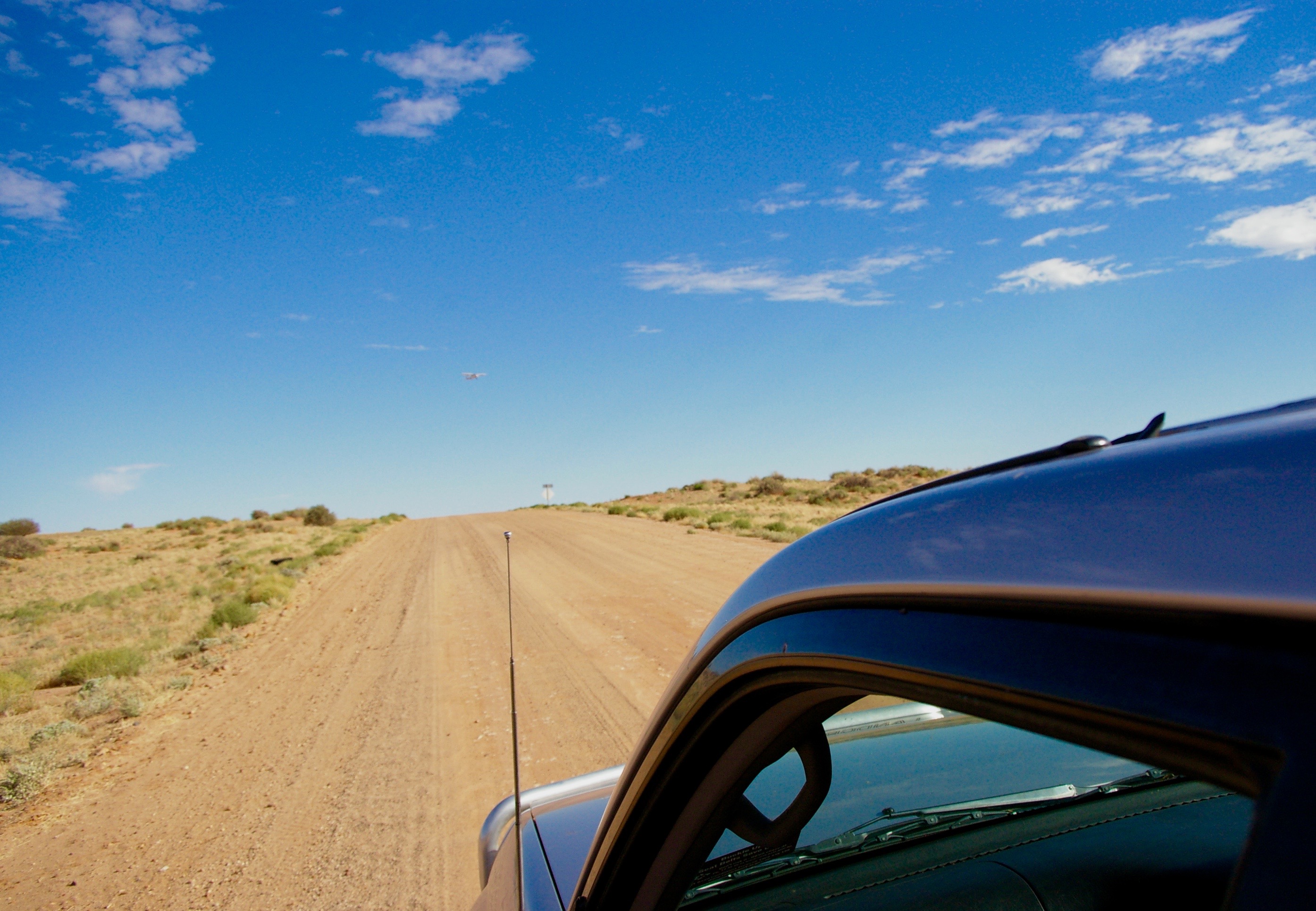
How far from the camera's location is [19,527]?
176 ft

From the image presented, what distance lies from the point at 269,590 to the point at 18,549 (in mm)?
34144

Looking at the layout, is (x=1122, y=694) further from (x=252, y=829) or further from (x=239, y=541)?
(x=239, y=541)

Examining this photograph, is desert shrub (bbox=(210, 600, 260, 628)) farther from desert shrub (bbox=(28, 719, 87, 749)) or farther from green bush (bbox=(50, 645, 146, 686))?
desert shrub (bbox=(28, 719, 87, 749))

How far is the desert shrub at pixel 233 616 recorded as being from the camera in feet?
44.2

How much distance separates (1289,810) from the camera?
1.52 feet

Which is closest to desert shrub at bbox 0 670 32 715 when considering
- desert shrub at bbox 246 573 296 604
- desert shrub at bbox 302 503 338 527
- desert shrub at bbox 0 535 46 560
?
desert shrub at bbox 246 573 296 604

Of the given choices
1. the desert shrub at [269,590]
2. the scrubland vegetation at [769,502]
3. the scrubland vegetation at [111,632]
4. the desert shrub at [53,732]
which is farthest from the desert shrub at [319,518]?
the desert shrub at [53,732]

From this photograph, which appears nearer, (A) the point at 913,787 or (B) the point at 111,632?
(A) the point at 913,787

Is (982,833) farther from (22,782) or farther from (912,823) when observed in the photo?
(22,782)

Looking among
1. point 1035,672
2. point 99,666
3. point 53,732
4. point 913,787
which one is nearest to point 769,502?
point 99,666

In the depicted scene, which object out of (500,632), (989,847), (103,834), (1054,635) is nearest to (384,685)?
(500,632)

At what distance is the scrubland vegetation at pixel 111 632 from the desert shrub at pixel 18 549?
1878 mm

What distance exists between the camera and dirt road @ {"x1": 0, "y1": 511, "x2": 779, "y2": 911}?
4.92m

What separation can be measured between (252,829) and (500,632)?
5666 millimetres
